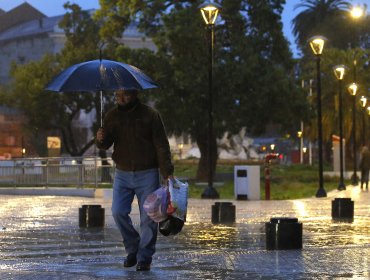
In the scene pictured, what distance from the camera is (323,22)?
102 meters

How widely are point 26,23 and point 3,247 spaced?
100265mm

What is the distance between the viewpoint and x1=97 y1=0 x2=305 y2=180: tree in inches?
1743

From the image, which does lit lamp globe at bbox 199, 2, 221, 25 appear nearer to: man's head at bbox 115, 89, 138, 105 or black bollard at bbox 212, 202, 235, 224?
black bollard at bbox 212, 202, 235, 224

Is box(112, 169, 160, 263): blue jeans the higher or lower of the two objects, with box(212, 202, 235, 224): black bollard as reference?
higher

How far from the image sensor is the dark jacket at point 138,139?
8414mm

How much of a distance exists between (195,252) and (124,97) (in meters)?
2.55

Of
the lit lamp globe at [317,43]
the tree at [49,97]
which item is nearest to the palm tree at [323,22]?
the tree at [49,97]

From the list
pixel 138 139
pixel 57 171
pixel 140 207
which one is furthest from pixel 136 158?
pixel 57 171

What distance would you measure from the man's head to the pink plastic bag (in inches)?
38.4

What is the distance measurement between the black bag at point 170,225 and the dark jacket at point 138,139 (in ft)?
1.38

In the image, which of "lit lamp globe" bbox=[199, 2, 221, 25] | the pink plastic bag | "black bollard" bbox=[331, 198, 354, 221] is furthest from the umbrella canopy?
"lit lamp globe" bbox=[199, 2, 221, 25]

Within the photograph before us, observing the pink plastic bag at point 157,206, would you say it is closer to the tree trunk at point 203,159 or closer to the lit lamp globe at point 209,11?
the lit lamp globe at point 209,11

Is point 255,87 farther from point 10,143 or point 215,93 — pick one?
point 10,143

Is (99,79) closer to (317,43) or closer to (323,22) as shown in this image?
(317,43)
